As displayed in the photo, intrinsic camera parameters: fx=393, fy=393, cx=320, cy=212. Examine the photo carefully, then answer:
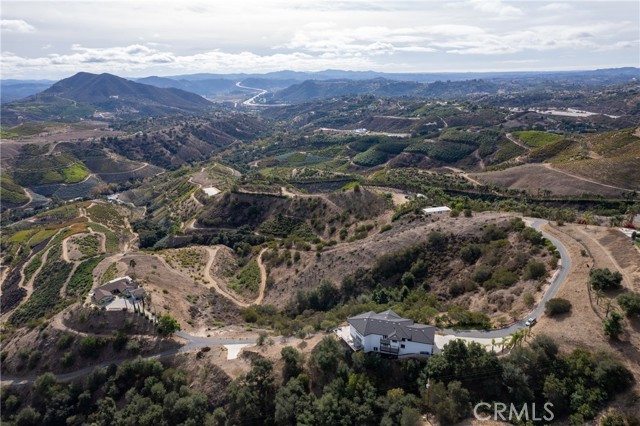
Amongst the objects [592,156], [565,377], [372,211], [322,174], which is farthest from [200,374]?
[592,156]

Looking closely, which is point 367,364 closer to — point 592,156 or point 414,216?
point 414,216

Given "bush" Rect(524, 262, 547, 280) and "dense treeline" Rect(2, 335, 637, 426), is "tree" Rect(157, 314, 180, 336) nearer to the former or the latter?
"dense treeline" Rect(2, 335, 637, 426)

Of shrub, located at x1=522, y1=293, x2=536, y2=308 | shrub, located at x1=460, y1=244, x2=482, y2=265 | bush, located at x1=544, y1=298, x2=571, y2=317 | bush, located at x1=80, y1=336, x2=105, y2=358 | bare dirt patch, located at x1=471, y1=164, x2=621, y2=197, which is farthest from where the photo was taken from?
bare dirt patch, located at x1=471, y1=164, x2=621, y2=197

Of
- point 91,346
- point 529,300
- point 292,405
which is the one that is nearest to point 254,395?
point 292,405

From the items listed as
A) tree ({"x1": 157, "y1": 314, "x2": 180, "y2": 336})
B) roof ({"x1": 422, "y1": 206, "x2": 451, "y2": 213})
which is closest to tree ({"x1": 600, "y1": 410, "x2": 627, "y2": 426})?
tree ({"x1": 157, "y1": 314, "x2": 180, "y2": 336})

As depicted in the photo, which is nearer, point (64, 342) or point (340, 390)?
point (340, 390)

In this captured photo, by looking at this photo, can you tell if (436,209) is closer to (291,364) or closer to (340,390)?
(291,364)
